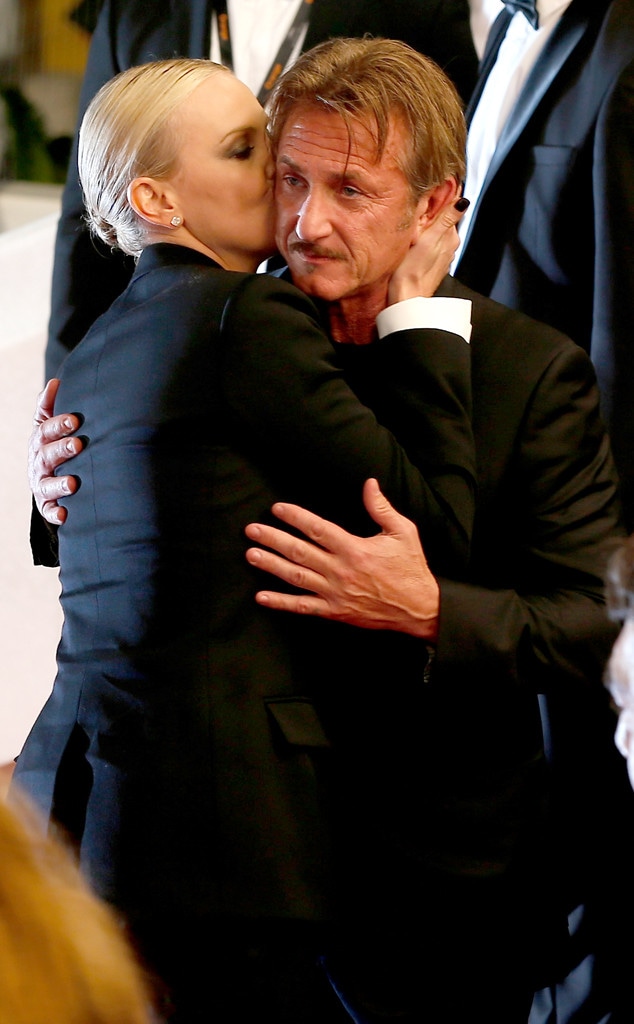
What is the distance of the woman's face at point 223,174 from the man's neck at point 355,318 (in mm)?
142

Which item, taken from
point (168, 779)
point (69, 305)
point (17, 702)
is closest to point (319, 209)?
point (168, 779)

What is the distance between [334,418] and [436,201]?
0.41m

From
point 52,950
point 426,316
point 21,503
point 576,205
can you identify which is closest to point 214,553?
point 426,316

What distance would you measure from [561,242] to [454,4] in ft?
2.12

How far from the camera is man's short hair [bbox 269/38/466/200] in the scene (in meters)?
1.55

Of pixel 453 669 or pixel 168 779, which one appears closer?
pixel 168 779

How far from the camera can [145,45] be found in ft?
8.39

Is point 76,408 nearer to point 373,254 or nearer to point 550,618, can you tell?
point 373,254

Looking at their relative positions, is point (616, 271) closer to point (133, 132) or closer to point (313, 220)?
point (313, 220)

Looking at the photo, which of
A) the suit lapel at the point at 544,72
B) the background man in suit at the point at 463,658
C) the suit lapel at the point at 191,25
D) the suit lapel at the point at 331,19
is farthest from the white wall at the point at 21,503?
the background man in suit at the point at 463,658

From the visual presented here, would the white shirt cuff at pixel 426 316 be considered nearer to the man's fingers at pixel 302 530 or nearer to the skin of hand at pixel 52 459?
the man's fingers at pixel 302 530

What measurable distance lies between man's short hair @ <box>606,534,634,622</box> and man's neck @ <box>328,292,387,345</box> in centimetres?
57

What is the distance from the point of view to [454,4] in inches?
97.7

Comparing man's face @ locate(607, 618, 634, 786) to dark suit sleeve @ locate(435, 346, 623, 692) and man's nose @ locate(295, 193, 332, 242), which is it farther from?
man's nose @ locate(295, 193, 332, 242)
